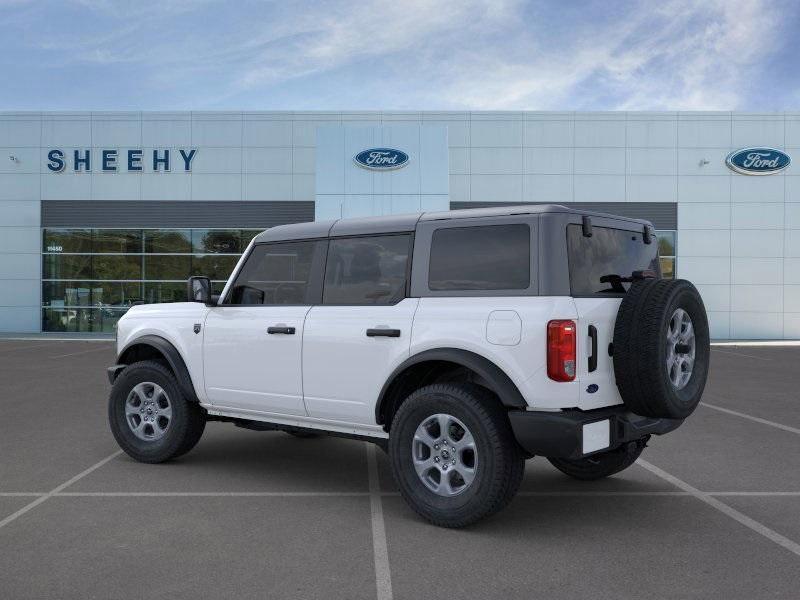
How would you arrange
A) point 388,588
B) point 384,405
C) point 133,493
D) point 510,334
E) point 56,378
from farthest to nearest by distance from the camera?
point 56,378
point 133,493
point 384,405
point 510,334
point 388,588

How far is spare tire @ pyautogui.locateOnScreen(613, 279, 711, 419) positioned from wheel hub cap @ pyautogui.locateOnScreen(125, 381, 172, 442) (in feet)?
12.3

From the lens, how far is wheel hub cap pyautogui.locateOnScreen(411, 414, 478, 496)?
438 cm

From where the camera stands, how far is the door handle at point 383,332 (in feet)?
15.3

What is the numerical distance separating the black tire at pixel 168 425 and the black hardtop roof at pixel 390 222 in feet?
4.82

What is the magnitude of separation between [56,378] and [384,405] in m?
9.69

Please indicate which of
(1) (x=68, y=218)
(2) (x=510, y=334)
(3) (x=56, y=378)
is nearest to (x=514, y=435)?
(2) (x=510, y=334)

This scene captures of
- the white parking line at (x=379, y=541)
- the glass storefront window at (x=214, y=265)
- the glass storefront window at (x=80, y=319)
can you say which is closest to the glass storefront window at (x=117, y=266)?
the glass storefront window at (x=80, y=319)

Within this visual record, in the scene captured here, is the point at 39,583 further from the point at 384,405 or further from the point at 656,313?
the point at 656,313

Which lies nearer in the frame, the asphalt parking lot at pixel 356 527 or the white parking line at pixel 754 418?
the asphalt parking lot at pixel 356 527

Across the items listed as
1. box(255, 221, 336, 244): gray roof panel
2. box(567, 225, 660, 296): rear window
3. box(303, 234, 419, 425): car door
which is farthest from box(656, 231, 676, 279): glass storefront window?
box(303, 234, 419, 425): car door

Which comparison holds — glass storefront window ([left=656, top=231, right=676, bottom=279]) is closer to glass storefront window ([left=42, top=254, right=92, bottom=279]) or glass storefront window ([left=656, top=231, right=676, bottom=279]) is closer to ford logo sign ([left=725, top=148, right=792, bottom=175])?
ford logo sign ([left=725, top=148, right=792, bottom=175])

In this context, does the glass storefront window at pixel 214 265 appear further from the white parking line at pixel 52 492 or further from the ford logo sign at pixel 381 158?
the white parking line at pixel 52 492

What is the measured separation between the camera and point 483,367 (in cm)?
427

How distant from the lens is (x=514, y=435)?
4.23 metres
